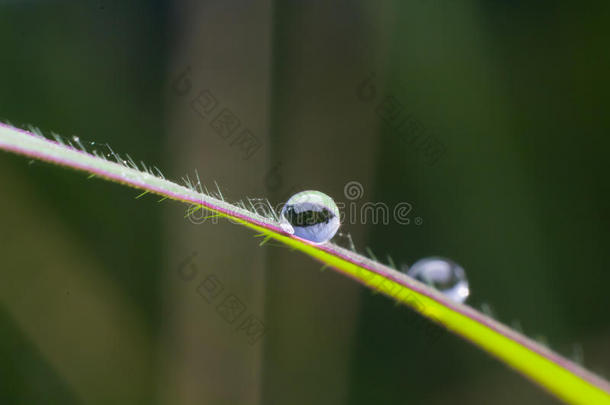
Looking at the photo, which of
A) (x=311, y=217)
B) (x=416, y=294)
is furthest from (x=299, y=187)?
(x=416, y=294)

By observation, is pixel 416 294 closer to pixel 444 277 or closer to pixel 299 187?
pixel 444 277

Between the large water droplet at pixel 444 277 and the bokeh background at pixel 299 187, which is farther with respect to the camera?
the bokeh background at pixel 299 187

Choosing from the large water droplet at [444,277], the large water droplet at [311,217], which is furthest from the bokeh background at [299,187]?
the large water droplet at [311,217]

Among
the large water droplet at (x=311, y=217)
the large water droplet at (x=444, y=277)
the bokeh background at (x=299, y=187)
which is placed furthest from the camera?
the bokeh background at (x=299, y=187)

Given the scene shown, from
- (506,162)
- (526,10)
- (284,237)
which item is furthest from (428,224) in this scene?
(284,237)

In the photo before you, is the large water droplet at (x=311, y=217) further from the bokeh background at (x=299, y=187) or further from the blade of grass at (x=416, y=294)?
the bokeh background at (x=299, y=187)

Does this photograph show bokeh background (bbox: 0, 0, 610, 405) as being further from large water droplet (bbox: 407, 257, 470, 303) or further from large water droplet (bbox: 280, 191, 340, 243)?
large water droplet (bbox: 280, 191, 340, 243)

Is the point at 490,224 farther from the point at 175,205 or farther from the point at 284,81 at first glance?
the point at 175,205
